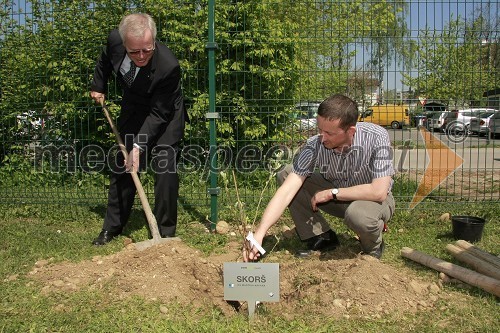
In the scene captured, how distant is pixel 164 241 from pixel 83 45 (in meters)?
2.65

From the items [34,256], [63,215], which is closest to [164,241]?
[34,256]

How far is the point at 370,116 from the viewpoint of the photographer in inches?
215

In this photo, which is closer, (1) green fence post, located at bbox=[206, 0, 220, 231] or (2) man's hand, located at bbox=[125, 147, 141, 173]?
(2) man's hand, located at bbox=[125, 147, 141, 173]

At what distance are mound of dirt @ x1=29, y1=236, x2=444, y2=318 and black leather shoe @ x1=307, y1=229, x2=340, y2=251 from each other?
40 centimetres

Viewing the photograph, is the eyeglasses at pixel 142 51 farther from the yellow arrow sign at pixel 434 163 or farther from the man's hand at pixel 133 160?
the yellow arrow sign at pixel 434 163

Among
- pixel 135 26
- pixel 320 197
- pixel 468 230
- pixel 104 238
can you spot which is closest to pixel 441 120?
pixel 468 230

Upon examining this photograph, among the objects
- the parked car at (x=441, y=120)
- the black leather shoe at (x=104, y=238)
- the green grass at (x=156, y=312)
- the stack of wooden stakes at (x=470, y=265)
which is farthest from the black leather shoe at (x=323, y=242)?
the parked car at (x=441, y=120)

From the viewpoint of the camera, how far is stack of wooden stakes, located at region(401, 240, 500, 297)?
3.11m

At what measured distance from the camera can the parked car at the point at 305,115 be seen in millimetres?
5355

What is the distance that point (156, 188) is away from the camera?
430cm

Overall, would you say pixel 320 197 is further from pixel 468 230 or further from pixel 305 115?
pixel 305 115

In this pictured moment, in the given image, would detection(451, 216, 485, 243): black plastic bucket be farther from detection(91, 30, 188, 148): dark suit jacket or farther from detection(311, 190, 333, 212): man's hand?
detection(91, 30, 188, 148): dark suit jacket

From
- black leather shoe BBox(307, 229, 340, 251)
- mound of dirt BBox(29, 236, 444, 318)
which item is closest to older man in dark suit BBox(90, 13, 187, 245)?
mound of dirt BBox(29, 236, 444, 318)

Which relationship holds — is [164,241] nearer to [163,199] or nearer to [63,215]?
[163,199]
